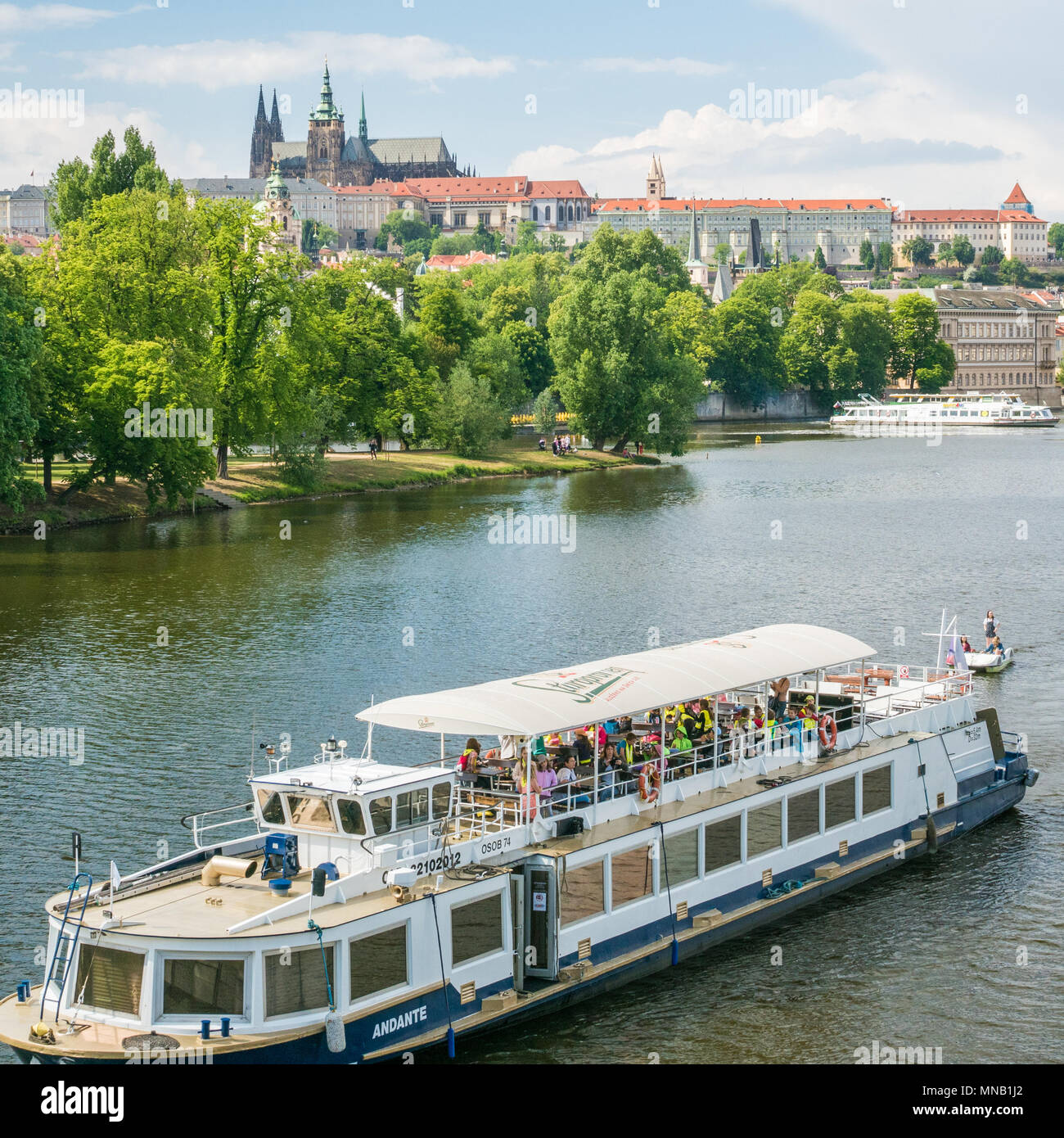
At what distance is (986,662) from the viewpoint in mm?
50188

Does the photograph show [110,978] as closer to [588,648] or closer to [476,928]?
[476,928]

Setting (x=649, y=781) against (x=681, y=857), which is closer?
(x=681, y=857)

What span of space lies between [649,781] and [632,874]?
217 centimetres

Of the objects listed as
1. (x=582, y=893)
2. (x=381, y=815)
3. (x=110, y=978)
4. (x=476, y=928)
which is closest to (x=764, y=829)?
(x=582, y=893)

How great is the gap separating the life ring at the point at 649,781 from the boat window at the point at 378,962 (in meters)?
6.44

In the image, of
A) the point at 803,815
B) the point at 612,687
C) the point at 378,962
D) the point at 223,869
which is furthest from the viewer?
the point at 803,815

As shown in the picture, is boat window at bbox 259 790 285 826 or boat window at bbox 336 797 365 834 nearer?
boat window at bbox 336 797 365 834

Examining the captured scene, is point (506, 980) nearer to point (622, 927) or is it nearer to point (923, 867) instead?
point (622, 927)

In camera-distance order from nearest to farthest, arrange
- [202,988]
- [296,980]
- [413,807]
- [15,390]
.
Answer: [202,988], [296,980], [413,807], [15,390]

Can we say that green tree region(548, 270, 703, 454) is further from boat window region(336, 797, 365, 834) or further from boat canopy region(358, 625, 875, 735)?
boat window region(336, 797, 365, 834)

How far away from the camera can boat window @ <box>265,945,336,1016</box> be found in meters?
21.8

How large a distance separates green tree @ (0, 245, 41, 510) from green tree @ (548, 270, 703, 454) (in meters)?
54.2

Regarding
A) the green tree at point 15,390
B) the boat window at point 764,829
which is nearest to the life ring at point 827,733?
the boat window at point 764,829

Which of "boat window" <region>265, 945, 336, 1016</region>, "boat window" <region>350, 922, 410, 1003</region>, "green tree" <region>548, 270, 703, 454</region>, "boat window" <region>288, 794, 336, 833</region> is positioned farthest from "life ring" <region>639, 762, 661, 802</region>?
"green tree" <region>548, 270, 703, 454</region>
